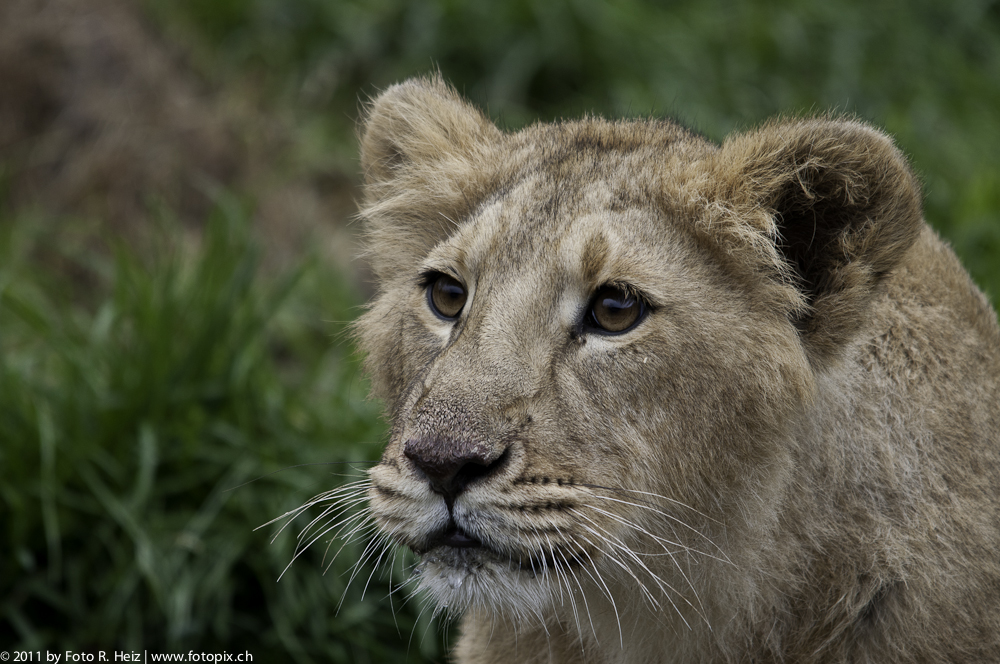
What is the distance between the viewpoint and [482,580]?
2803 mm

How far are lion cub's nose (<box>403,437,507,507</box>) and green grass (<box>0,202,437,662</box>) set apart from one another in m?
1.88

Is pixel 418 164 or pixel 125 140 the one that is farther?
pixel 125 140

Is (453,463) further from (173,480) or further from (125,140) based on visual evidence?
(125,140)

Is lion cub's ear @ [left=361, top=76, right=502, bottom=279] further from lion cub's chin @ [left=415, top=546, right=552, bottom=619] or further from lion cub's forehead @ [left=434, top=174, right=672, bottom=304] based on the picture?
lion cub's chin @ [left=415, top=546, right=552, bottom=619]

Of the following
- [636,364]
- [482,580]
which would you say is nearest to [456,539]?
[482,580]

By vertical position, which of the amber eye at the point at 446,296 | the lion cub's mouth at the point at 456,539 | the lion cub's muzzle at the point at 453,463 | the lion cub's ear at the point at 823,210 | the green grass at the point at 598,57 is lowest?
Answer: the lion cub's mouth at the point at 456,539

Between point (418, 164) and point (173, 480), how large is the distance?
2173 mm

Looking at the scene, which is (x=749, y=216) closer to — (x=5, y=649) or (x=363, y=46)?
(x=5, y=649)

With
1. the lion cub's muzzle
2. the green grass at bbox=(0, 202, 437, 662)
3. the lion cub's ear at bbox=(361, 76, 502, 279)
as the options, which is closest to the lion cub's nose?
the lion cub's muzzle

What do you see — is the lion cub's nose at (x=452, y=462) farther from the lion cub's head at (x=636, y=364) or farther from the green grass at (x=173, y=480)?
the green grass at (x=173, y=480)

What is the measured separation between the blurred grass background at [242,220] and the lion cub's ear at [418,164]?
1.05 metres

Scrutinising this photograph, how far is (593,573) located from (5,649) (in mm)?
3041

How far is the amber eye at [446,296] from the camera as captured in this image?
3.30 m

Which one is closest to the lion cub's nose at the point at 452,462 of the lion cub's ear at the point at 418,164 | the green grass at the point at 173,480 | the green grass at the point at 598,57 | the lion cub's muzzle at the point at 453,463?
the lion cub's muzzle at the point at 453,463
